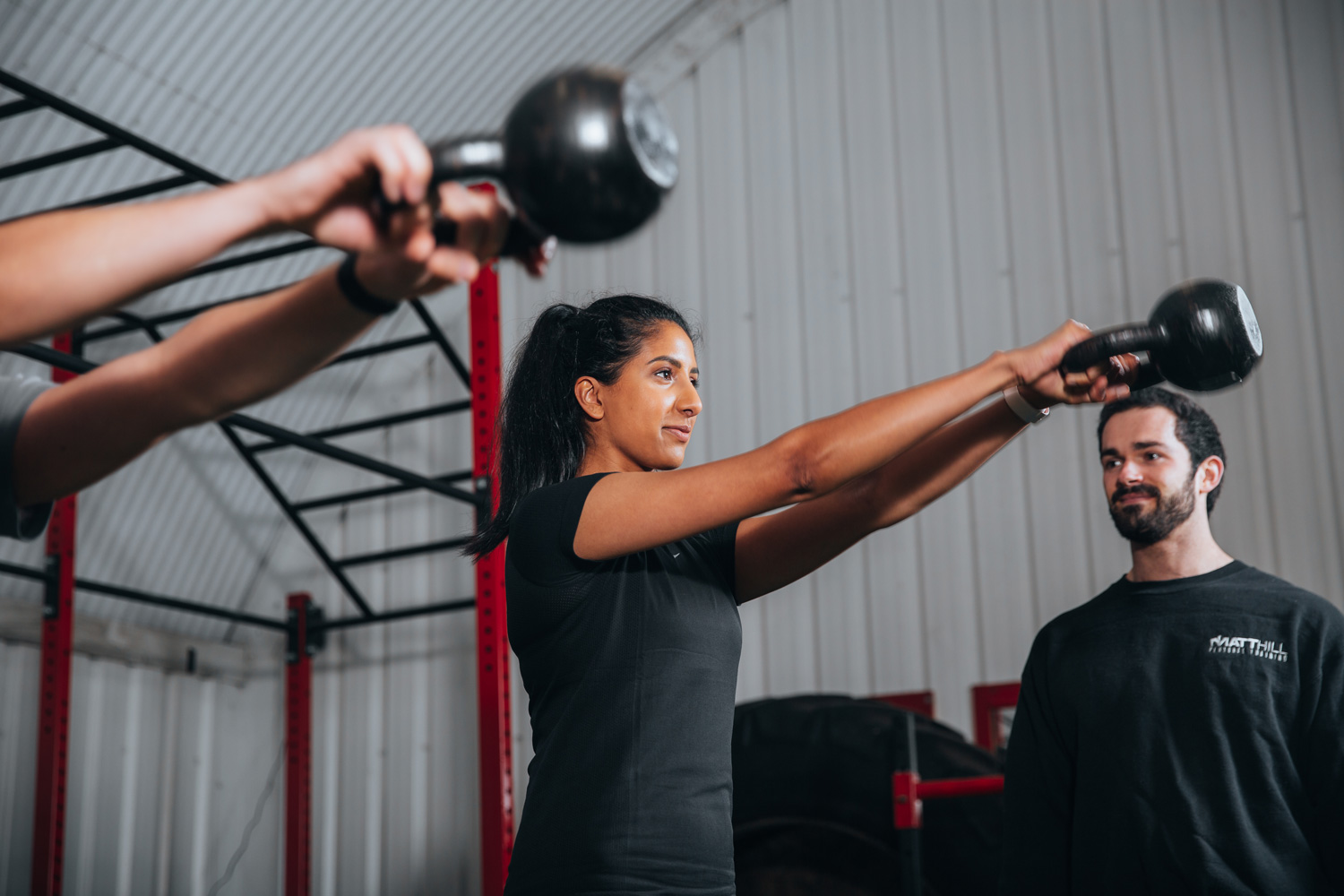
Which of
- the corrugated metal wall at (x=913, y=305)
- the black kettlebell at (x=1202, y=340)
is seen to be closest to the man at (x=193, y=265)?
the black kettlebell at (x=1202, y=340)

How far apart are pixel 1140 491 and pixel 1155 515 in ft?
0.21

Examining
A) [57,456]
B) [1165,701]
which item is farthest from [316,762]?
[57,456]

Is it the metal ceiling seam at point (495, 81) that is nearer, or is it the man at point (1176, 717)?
the man at point (1176, 717)

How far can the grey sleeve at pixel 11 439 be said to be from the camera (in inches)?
48.0

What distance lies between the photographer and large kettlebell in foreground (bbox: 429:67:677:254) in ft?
3.40

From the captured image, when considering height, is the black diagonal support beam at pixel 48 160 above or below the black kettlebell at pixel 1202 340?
above

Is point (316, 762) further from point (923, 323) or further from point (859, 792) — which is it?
point (923, 323)

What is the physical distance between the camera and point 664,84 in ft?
18.2

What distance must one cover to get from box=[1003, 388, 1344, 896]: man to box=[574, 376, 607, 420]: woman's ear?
4.22ft

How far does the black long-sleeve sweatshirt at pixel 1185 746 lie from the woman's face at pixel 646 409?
1.18 metres

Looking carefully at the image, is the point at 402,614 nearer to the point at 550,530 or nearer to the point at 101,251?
the point at 550,530

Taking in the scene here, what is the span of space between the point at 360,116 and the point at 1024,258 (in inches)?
107

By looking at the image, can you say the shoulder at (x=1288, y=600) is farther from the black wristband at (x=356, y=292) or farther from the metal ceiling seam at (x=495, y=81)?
the metal ceiling seam at (x=495, y=81)

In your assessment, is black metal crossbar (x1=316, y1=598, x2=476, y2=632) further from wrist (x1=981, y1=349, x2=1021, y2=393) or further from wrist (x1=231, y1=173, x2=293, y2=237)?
wrist (x1=231, y1=173, x2=293, y2=237)
